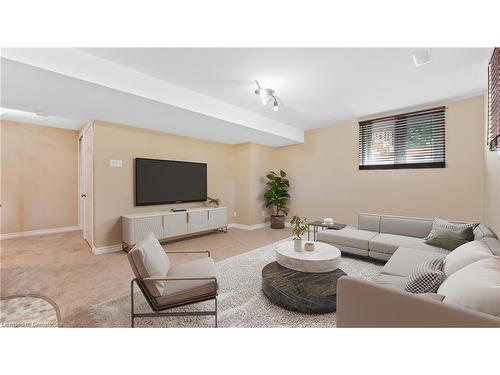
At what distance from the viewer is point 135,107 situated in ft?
9.80

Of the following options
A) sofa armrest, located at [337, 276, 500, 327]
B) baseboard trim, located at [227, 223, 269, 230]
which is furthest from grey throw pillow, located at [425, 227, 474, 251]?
baseboard trim, located at [227, 223, 269, 230]

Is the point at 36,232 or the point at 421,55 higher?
the point at 421,55

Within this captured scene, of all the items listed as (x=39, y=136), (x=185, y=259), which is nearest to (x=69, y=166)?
(x=39, y=136)

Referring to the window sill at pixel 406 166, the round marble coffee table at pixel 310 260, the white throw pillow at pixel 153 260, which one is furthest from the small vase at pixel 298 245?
the window sill at pixel 406 166

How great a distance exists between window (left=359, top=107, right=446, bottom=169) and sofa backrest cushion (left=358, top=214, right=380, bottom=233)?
130 centimetres

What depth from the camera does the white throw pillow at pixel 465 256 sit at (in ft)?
5.18

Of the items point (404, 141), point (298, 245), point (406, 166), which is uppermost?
→ point (404, 141)

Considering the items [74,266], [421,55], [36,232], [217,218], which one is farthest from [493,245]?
[36,232]

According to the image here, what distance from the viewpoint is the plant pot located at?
569cm

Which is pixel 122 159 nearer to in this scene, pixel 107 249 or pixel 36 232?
pixel 107 249

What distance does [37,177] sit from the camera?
486 cm

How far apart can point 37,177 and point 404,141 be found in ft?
26.4
